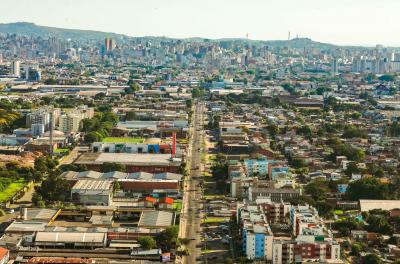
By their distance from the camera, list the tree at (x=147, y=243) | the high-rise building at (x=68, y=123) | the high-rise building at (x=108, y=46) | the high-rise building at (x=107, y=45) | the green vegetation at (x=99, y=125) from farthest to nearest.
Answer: the high-rise building at (x=107, y=45)
the high-rise building at (x=108, y=46)
the high-rise building at (x=68, y=123)
the green vegetation at (x=99, y=125)
the tree at (x=147, y=243)

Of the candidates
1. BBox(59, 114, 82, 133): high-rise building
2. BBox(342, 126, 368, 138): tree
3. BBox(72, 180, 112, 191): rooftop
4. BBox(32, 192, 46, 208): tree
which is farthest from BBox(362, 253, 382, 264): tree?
BBox(59, 114, 82, 133): high-rise building

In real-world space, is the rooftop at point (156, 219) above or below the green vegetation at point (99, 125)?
below

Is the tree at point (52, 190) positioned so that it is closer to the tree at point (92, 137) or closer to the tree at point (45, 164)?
the tree at point (45, 164)

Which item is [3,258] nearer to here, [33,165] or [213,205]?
[213,205]

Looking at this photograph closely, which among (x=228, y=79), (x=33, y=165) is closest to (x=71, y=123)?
(x=33, y=165)

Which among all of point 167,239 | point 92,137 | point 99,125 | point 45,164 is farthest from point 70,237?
point 99,125

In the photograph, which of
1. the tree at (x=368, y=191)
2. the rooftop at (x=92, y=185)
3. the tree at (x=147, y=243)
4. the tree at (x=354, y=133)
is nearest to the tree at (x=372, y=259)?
the tree at (x=147, y=243)
